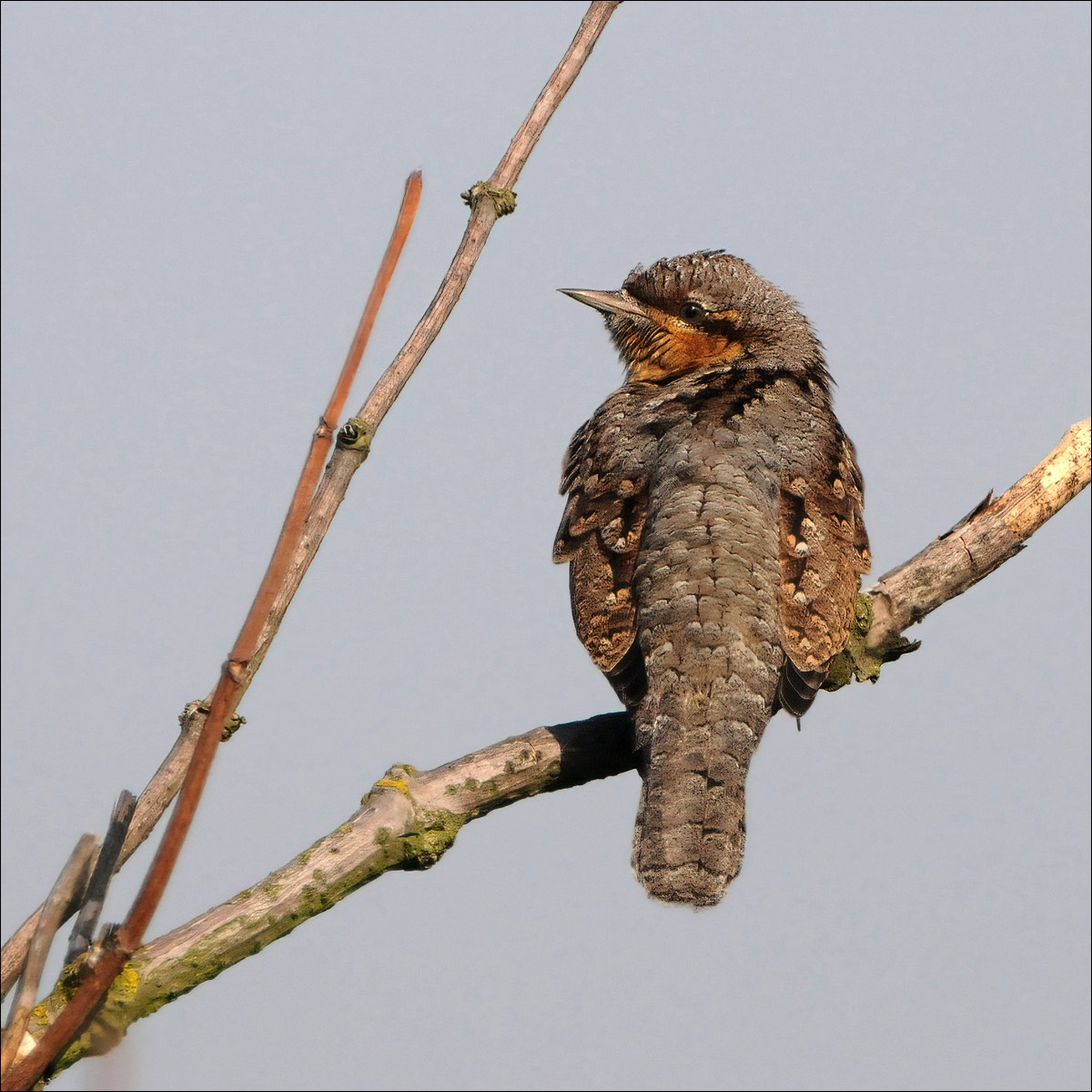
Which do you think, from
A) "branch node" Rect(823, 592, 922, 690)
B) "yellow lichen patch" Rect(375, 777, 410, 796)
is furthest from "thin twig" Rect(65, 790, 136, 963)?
"branch node" Rect(823, 592, 922, 690)

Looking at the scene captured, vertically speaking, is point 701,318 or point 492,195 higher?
point 701,318

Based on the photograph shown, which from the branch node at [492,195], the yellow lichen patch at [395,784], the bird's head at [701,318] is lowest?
the yellow lichen patch at [395,784]

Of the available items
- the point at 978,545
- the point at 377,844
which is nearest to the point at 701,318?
the point at 978,545

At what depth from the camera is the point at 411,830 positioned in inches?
183

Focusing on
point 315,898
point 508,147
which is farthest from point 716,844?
point 508,147

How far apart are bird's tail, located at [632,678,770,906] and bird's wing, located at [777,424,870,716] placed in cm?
37

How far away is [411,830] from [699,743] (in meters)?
1.45

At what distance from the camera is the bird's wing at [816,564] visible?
600 centimetres

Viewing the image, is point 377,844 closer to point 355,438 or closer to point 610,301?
point 355,438

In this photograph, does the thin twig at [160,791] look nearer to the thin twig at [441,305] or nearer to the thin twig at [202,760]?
the thin twig at [441,305]

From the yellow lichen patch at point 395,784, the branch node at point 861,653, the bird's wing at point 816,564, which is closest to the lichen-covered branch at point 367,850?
the yellow lichen patch at point 395,784

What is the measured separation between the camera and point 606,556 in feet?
21.1

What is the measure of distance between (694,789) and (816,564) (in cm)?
156

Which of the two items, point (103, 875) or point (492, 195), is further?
point (492, 195)
